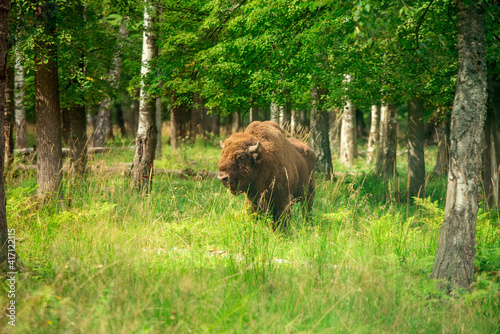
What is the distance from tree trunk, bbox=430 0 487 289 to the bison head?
2.93m

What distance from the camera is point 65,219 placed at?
19.9 feet

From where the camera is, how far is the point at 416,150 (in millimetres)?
11281

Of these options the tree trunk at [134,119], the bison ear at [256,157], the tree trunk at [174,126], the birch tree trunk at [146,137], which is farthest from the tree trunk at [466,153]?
the tree trunk at [134,119]

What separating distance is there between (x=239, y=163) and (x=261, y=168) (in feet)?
1.45

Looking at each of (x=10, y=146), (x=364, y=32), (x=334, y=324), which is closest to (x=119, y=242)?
(x=334, y=324)

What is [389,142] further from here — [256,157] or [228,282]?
[228,282]

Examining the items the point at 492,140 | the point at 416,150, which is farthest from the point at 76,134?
the point at 492,140

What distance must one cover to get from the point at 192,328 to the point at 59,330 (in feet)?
3.28

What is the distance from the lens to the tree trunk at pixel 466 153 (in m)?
4.46

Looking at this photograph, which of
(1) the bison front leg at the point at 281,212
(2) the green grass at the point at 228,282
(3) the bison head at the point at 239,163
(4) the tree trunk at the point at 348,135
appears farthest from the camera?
(4) the tree trunk at the point at 348,135

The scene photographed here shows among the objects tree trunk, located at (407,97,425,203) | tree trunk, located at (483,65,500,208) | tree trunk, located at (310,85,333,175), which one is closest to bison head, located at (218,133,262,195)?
tree trunk, located at (483,65,500,208)

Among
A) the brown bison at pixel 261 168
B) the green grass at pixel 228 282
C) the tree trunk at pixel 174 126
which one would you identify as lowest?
the green grass at pixel 228 282

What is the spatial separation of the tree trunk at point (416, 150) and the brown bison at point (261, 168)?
193 inches

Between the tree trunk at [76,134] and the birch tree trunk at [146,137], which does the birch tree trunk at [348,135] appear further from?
the tree trunk at [76,134]
